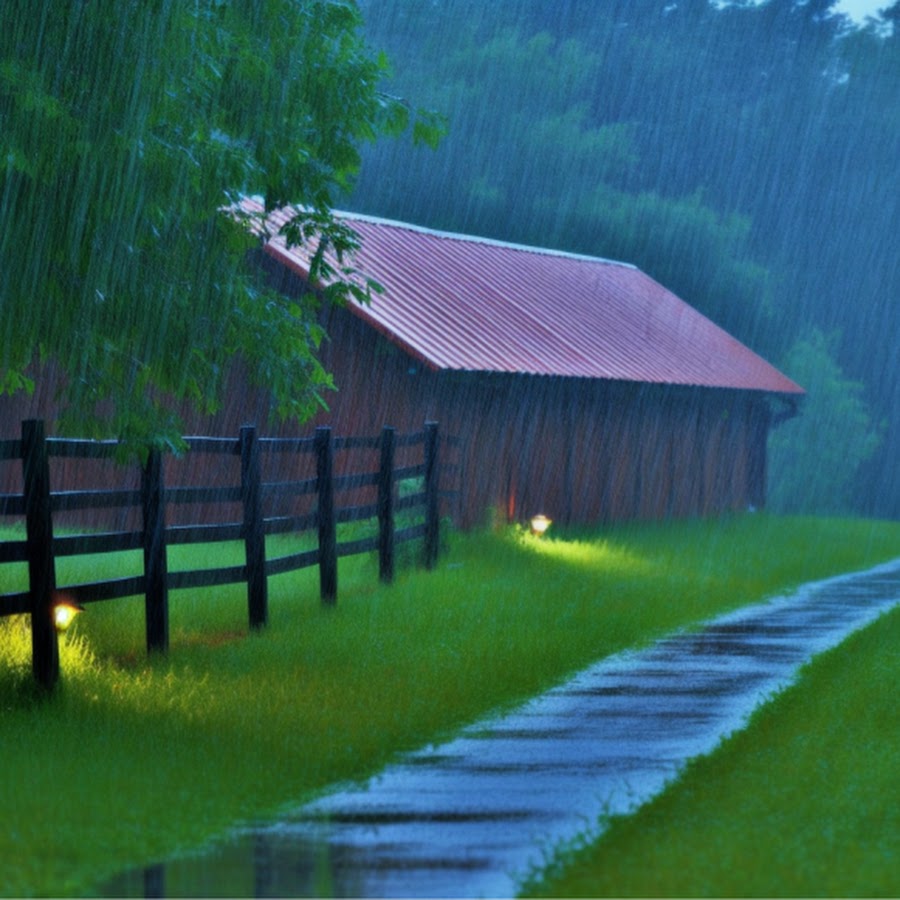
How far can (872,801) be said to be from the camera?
8.55 metres

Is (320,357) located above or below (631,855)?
above

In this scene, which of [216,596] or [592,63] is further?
[592,63]

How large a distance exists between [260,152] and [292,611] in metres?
5.10

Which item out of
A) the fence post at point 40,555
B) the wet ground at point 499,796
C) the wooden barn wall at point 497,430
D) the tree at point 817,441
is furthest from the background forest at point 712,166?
the fence post at point 40,555

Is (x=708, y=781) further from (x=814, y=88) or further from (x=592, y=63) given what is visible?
(x=814, y=88)

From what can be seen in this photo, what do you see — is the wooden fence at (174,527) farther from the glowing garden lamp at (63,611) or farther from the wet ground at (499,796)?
the wet ground at (499,796)

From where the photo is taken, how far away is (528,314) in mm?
31344

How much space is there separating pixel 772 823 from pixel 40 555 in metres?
5.39

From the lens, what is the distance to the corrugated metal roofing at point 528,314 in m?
26.2

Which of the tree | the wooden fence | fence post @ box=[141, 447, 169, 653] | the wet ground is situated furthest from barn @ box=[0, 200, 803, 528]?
the tree

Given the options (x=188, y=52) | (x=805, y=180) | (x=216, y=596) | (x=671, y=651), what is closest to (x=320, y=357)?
(x=216, y=596)

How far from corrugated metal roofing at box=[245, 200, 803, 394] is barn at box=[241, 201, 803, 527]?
2.2 inches

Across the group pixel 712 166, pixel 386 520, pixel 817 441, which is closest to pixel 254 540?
pixel 386 520

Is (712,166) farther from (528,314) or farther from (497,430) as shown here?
(497,430)
